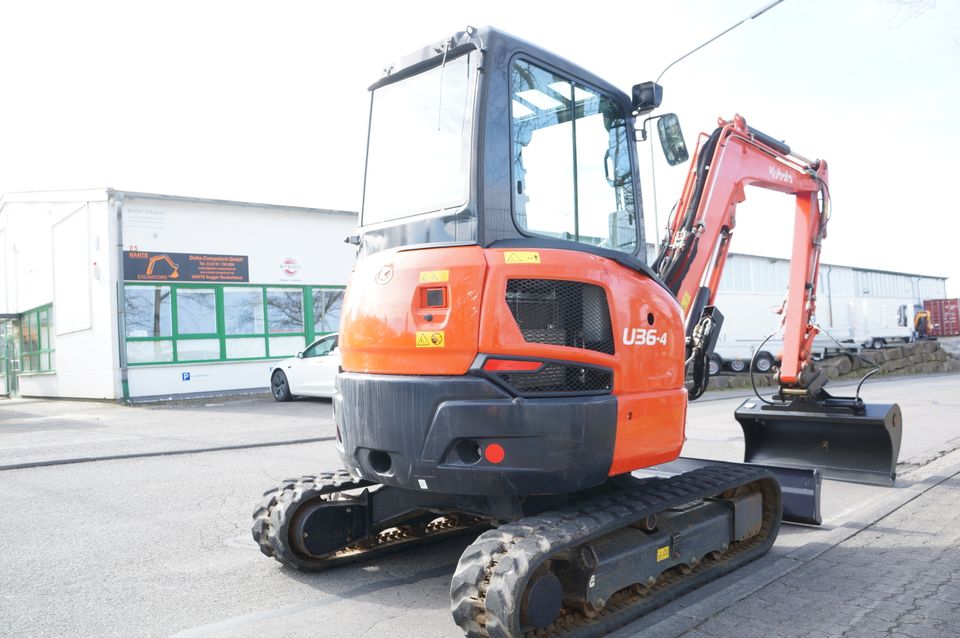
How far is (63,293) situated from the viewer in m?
22.1

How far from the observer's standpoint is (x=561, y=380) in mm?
3873

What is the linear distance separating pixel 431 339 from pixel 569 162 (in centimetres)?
135

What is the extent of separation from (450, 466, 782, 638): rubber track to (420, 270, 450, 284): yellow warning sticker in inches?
47.7

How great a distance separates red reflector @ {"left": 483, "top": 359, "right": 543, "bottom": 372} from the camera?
146 inches

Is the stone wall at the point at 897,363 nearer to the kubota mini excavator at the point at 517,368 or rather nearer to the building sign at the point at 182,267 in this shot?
the building sign at the point at 182,267

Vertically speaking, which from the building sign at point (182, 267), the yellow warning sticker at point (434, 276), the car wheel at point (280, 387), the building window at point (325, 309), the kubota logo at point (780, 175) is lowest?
the car wheel at point (280, 387)

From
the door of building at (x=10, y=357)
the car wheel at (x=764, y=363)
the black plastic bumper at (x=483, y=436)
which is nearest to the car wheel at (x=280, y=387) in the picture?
the black plastic bumper at (x=483, y=436)

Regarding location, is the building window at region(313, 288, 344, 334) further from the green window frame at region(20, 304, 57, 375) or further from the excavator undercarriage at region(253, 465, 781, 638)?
A: the excavator undercarriage at region(253, 465, 781, 638)

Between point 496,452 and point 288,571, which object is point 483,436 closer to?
point 496,452

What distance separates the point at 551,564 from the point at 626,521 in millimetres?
422

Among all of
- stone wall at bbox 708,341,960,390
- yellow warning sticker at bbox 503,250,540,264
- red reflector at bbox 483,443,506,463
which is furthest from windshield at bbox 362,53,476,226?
stone wall at bbox 708,341,960,390

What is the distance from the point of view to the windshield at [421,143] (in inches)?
160

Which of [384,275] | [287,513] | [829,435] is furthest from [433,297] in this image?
[829,435]

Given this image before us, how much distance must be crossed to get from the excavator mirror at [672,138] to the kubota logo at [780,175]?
2.19 meters
